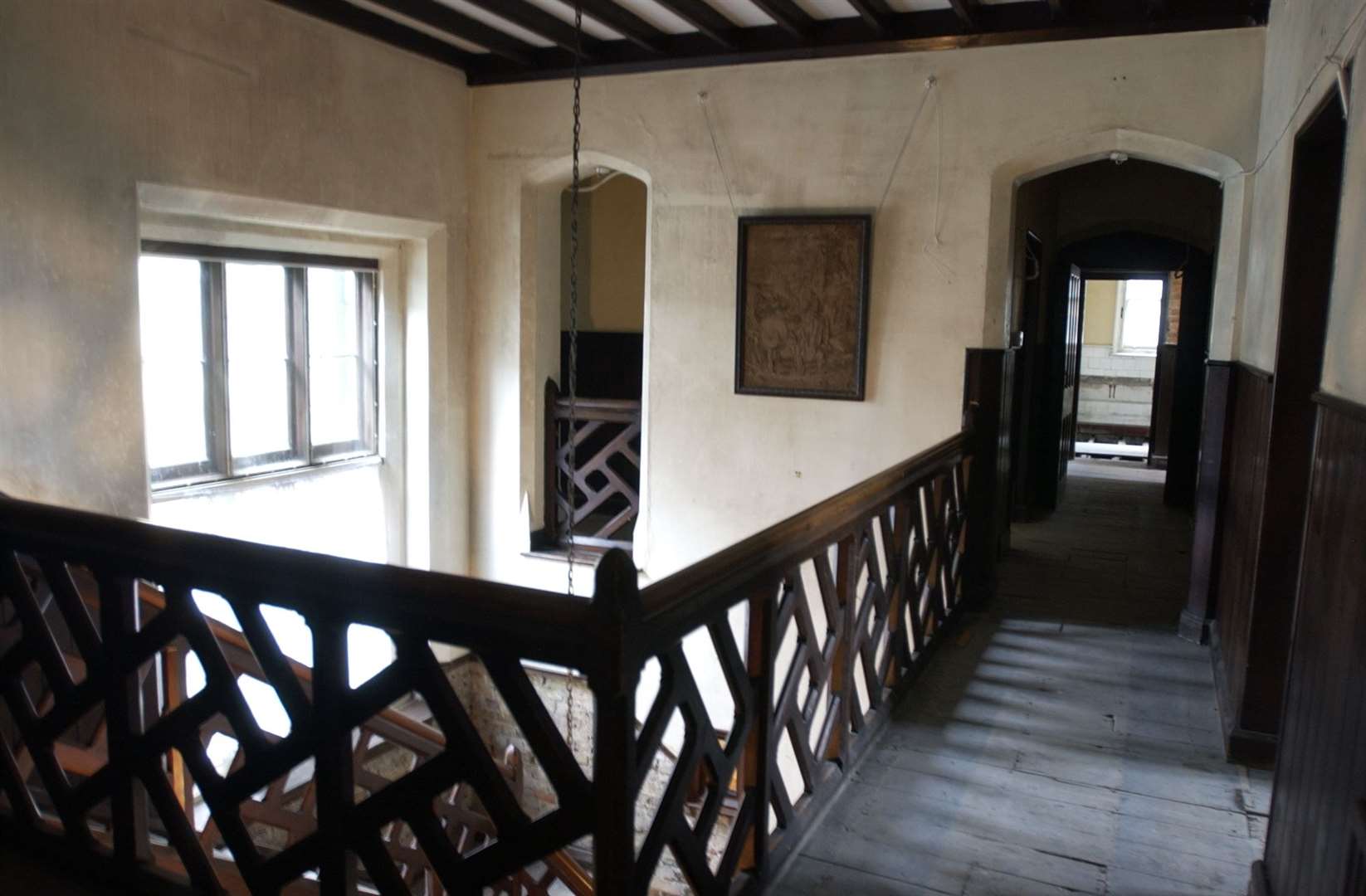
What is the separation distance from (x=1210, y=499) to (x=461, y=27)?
4293 millimetres

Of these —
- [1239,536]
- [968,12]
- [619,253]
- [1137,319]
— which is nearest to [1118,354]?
[1137,319]

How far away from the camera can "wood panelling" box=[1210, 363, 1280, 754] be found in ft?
10.7

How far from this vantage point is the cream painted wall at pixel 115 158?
12.5 feet

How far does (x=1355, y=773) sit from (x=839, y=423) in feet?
12.2

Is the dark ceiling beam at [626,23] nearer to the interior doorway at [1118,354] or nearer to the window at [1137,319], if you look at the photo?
the interior doorway at [1118,354]

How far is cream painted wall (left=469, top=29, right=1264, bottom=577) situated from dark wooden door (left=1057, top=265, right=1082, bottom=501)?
2671 millimetres

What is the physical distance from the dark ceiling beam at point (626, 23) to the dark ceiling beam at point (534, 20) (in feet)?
0.87

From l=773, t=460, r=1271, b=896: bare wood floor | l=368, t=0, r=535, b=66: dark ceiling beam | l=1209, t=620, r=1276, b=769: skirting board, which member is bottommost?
l=773, t=460, r=1271, b=896: bare wood floor

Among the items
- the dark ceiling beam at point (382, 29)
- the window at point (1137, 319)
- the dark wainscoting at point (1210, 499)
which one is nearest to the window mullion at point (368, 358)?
the dark ceiling beam at point (382, 29)

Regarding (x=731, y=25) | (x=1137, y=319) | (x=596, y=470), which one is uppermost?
(x=731, y=25)

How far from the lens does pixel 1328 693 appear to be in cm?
189

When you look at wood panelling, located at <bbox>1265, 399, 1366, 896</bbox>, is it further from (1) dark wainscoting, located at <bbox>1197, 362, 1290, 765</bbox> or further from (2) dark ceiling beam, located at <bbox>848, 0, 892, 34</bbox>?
(2) dark ceiling beam, located at <bbox>848, 0, 892, 34</bbox>

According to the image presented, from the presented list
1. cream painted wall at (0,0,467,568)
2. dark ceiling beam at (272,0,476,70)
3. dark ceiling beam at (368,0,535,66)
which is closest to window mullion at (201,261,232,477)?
cream painted wall at (0,0,467,568)

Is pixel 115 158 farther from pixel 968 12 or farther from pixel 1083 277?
pixel 1083 277
